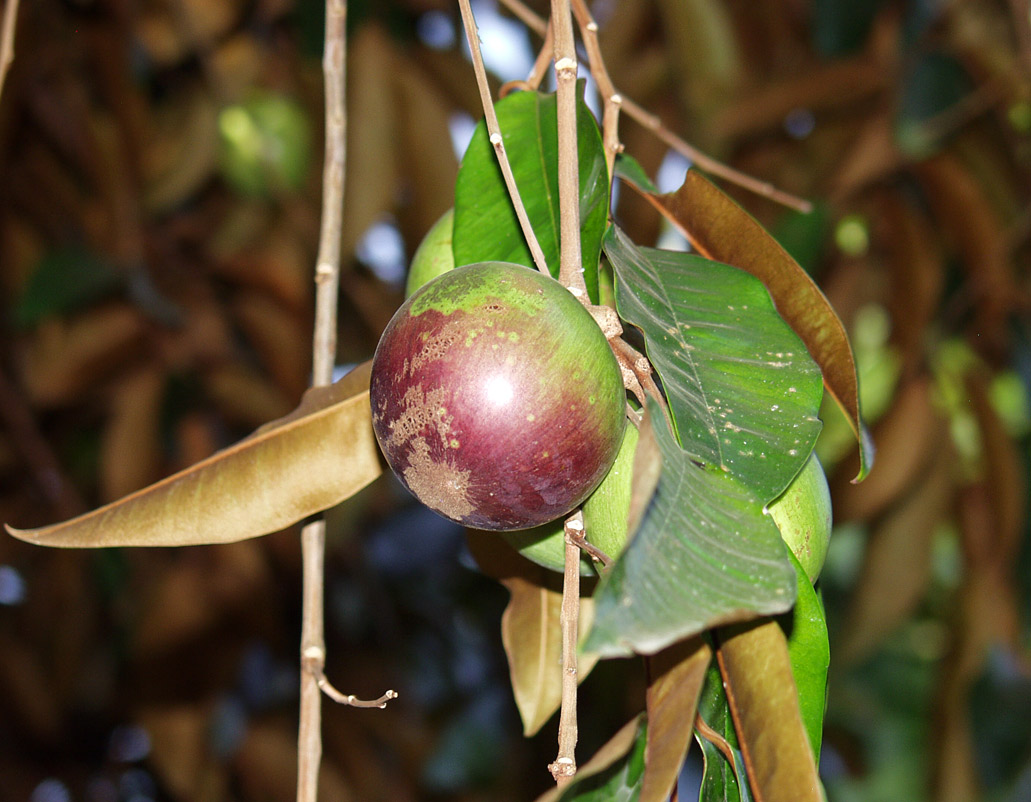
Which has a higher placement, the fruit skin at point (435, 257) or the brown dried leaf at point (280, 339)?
the fruit skin at point (435, 257)

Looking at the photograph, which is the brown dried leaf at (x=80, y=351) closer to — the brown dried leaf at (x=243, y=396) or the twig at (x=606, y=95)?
the brown dried leaf at (x=243, y=396)

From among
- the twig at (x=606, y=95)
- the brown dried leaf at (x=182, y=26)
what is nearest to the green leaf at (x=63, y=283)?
the brown dried leaf at (x=182, y=26)

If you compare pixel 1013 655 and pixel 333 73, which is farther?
pixel 1013 655

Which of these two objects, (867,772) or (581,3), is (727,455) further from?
(867,772)

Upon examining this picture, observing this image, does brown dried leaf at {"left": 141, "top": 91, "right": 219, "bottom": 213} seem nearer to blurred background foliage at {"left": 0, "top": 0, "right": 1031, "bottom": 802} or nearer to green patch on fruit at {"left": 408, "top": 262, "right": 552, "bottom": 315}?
blurred background foliage at {"left": 0, "top": 0, "right": 1031, "bottom": 802}

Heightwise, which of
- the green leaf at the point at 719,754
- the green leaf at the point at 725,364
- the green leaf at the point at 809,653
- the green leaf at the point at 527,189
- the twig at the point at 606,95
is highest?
the twig at the point at 606,95

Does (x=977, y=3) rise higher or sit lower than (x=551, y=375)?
higher

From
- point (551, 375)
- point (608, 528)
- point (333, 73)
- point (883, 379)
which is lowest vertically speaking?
point (883, 379)

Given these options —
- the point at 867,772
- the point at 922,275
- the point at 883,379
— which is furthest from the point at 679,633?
the point at 867,772
